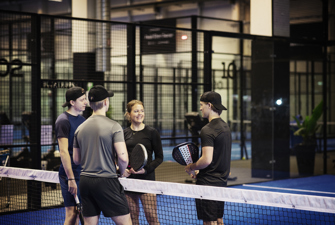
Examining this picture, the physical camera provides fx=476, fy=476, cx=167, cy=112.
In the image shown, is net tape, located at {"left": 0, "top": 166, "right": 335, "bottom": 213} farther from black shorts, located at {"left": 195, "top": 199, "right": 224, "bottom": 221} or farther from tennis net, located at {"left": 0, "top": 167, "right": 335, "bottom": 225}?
black shorts, located at {"left": 195, "top": 199, "right": 224, "bottom": 221}

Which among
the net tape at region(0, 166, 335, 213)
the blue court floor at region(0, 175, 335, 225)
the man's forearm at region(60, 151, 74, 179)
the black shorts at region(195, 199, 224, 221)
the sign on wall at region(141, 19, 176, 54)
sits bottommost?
the blue court floor at region(0, 175, 335, 225)

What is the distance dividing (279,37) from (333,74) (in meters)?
3.47

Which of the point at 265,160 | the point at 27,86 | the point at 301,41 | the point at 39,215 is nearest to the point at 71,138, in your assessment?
the point at 39,215

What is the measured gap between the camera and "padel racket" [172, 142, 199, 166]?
436 centimetres

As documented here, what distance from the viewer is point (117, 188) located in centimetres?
371

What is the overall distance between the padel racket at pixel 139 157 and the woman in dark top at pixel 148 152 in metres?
0.48

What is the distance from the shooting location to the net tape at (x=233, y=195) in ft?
11.5

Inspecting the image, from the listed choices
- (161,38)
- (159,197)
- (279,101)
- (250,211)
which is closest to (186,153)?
(250,211)

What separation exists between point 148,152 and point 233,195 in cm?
124

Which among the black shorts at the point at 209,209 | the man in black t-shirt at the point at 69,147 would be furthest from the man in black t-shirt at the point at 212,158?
the man in black t-shirt at the point at 69,147

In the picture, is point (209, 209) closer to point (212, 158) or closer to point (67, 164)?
Result: point (212, 158)

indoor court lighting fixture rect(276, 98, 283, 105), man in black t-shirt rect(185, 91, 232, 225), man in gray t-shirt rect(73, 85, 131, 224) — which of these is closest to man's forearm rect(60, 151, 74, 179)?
man in gray t-shirt rect(73, 85, 131, 224)

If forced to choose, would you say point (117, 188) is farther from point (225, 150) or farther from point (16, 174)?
point (16, 174)

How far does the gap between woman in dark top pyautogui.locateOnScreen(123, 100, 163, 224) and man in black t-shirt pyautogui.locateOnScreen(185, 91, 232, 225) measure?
54 centimetres
